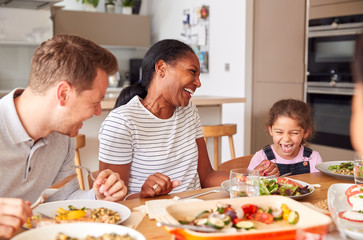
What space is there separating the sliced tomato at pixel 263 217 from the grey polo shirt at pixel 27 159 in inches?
24.8

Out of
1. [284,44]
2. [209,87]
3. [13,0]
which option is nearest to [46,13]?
[13,0]

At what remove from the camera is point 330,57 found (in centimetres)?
396

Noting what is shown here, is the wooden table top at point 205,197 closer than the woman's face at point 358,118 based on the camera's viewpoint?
No

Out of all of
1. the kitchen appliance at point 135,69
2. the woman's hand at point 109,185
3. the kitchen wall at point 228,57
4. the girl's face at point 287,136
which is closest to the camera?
the woman's hand at point 109,185

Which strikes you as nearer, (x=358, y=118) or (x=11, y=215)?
(x=358, y=118)

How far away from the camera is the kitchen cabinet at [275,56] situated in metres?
4.37

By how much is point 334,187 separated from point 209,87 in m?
3.91

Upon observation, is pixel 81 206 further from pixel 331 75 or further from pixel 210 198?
pixel 331 75

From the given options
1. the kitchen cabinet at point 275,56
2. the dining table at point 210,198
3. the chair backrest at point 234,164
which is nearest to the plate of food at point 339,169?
the dining table at point 210,198

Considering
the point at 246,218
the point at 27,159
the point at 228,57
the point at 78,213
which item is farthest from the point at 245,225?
the point at 228,57

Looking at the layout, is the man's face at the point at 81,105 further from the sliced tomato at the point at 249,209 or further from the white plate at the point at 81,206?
the sliced tomato at the point at 249,209

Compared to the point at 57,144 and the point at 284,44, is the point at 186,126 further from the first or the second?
the point at 284,44

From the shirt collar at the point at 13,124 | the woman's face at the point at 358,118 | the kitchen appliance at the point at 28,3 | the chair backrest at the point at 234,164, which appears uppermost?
the kitchen appliance at the point at 28,3

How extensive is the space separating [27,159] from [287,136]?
137 centimetres
